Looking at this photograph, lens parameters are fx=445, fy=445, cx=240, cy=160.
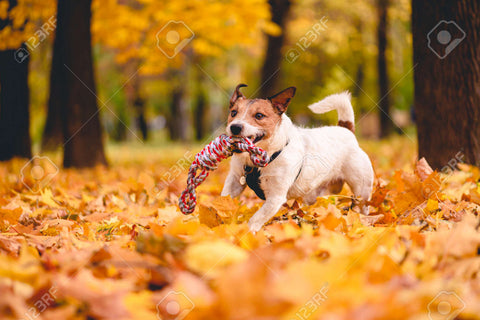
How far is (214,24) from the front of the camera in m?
10.7

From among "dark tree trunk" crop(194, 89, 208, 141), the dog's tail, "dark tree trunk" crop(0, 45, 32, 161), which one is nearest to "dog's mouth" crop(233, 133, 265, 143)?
the dog's tail

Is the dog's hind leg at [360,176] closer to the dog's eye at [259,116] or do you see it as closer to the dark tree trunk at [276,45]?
the dog's eye at [259,116]

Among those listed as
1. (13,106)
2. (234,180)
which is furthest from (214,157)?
(13,106)

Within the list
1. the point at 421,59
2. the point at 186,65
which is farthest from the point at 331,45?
the point at 421,59

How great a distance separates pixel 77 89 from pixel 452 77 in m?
6.31

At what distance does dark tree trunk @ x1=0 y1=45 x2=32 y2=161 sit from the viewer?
8711 mm

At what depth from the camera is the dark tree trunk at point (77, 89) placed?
311 inches

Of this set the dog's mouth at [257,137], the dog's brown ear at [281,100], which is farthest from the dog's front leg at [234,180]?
the dog's brown ear at [281,100]

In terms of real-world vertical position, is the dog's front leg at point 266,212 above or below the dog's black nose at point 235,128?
below

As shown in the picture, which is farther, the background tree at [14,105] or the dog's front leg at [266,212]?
the background tree at [14,105]

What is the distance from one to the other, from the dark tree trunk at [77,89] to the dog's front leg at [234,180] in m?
5.37

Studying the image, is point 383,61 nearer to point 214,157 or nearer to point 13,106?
point 13,106

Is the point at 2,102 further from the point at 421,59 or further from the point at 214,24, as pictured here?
the point at 421,59

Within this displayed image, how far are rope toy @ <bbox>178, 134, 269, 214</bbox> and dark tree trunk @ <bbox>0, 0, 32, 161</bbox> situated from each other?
7131 millimetres
